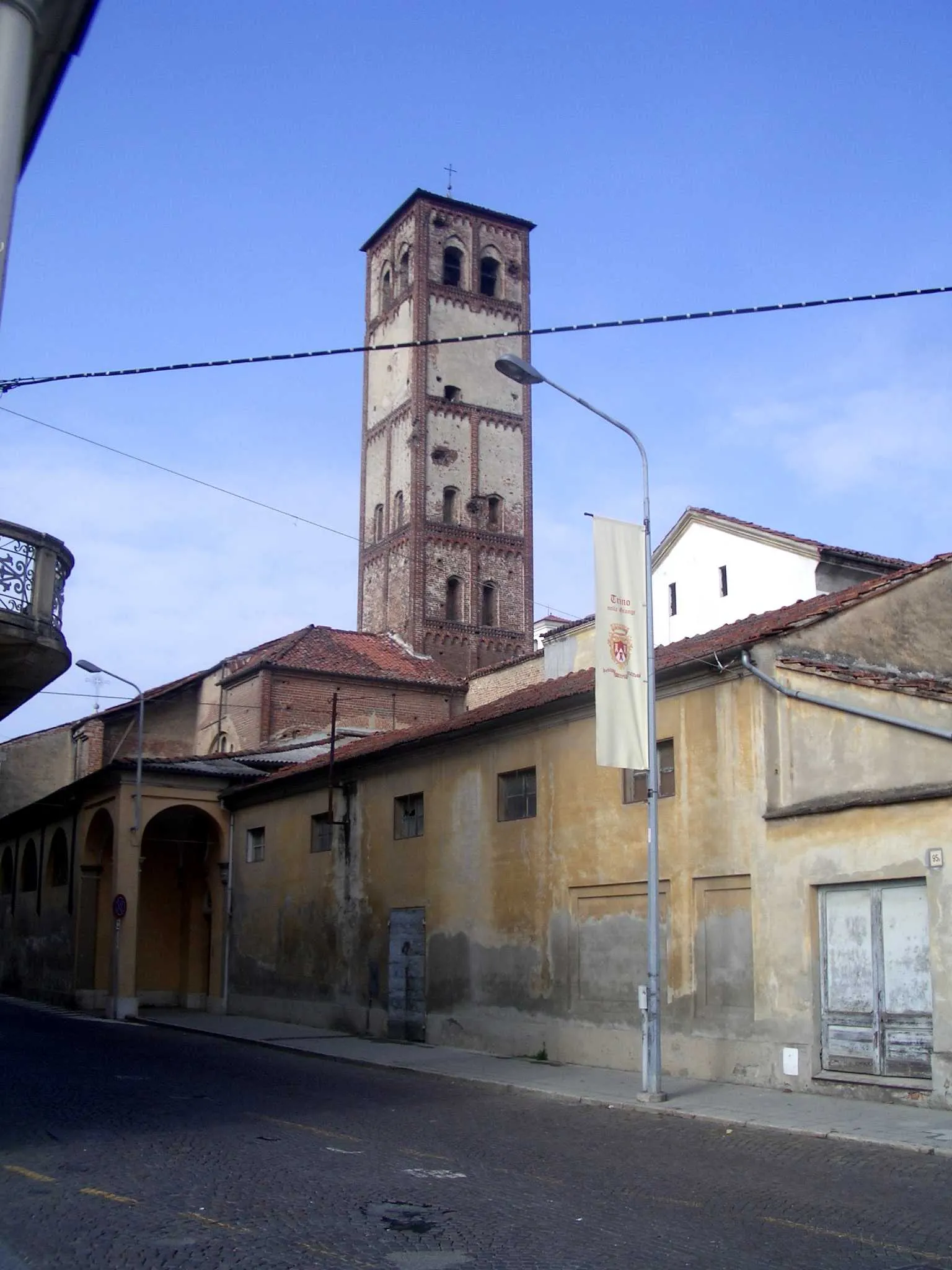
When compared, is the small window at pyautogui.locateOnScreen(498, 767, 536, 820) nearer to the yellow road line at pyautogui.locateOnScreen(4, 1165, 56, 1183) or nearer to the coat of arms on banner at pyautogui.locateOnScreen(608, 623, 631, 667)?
the coat of arms on banner at pyautogui.locateOnScreen(608, 623, 631, 667)

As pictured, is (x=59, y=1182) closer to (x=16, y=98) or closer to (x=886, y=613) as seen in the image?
(x=16, y=98)

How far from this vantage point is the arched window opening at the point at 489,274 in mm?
60344

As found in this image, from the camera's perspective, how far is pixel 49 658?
12.6m

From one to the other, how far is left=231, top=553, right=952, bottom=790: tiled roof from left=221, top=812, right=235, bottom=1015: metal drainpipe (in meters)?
7.36

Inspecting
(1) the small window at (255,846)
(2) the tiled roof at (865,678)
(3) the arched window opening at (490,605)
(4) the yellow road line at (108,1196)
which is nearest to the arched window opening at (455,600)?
(3) the arched window opening at (490,605)

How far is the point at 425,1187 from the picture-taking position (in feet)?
30.2

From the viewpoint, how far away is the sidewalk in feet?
39.3

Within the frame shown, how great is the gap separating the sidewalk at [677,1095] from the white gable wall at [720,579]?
12793 millimetres

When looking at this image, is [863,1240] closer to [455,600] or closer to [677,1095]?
[677,1095]

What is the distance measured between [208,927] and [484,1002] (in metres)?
13.7

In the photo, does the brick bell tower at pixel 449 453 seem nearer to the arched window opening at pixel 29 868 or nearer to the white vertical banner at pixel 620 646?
the arched window opening at pixel 29 868

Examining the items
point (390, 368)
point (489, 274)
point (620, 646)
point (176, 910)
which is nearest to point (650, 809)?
point (620, 646)

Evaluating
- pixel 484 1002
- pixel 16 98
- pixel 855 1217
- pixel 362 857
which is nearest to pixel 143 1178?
pixel 855 1217

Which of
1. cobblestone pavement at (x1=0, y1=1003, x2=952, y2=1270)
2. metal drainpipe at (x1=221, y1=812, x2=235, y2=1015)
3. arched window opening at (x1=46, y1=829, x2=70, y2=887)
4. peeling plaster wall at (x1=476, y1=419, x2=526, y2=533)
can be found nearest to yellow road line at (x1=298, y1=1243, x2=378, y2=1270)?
cobblestone pavement at (x1=0, y1=1003, x2=952, y2=1270)
